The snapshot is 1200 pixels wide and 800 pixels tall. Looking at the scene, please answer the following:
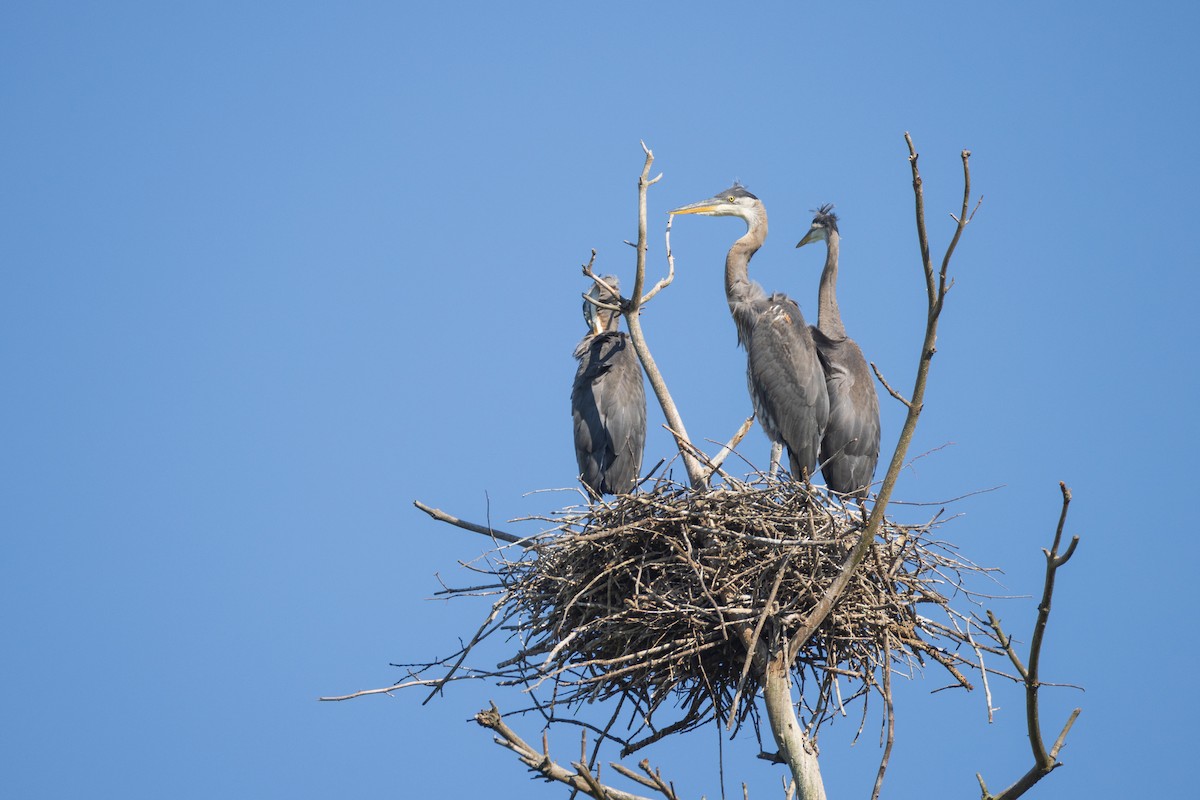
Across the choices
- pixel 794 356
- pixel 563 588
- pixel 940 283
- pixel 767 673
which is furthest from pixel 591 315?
pixel 940 283

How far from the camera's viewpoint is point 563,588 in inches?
225

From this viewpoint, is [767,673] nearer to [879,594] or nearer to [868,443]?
[879,594]

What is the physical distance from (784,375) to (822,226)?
1.85 m

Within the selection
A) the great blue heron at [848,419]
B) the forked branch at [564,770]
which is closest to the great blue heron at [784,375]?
the great blue heron at [848,419]

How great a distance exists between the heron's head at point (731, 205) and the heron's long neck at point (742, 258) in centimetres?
7

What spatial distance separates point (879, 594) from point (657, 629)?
985 millimetres

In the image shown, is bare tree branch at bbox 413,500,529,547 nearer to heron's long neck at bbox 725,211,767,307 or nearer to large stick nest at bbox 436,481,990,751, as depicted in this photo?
large stick nest at bbox 436,481,990,751

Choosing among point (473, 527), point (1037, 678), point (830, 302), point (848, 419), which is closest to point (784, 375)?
point (848, 419)

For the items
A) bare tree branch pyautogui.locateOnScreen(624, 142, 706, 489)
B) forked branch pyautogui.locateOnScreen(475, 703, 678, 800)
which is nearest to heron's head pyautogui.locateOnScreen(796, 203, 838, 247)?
bare tree branch pyautogui.locateOnScreen(624, 142, 706, 489)

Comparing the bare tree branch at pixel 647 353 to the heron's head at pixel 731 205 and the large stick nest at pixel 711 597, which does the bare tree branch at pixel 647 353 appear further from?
Answer: the heron's head at pixel 731 205

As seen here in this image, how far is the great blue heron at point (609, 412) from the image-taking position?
26.1 feet

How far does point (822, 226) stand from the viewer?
360 inches

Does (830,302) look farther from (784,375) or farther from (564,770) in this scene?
(564,770)

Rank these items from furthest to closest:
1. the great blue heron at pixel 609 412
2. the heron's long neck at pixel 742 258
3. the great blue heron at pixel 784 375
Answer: the heron's long neck at pixel 742 258 → the great blue heron at pixel 609 412 → the great blue heron at pixel 784 375
